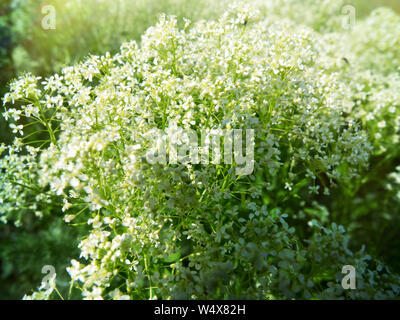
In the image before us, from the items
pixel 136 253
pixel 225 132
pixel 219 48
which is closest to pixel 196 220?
pixel 136 253

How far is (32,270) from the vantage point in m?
2.95

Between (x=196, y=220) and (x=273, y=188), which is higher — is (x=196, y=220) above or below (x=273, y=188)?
below

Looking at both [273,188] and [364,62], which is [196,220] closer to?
[273,188]

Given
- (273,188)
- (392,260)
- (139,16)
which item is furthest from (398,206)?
(139,16)

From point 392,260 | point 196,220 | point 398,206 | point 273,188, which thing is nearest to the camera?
point 196,220

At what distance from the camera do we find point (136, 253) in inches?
55.6

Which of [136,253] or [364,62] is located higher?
[364,62]

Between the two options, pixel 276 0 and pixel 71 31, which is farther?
pixel 276 0
